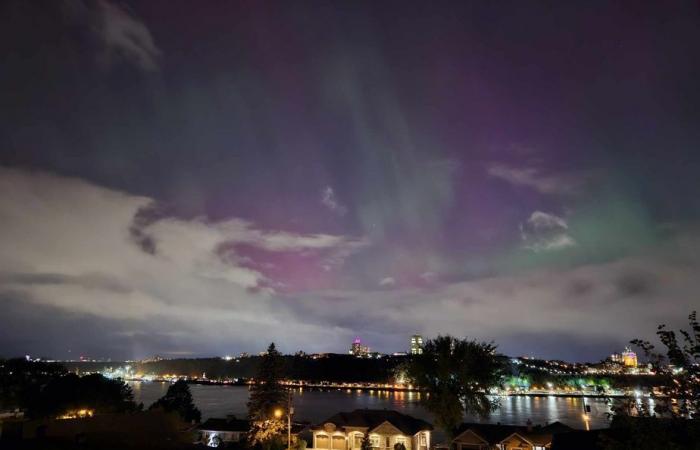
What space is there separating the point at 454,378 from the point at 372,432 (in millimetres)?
9099

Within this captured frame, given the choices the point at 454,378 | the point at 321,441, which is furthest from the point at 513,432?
the point at 321,441

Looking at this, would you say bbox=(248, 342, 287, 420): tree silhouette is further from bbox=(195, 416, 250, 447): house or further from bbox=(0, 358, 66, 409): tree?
bbox=(0, 358, 66, 409): tree

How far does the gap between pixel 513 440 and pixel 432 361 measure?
9.76m

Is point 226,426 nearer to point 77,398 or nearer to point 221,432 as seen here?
point 221,432

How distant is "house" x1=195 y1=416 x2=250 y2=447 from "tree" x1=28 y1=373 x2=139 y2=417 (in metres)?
13.0

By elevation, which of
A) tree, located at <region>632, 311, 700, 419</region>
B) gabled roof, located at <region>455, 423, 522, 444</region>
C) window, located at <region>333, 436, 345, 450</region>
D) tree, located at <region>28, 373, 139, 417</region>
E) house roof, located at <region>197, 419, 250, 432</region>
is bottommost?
window, located at <region>333, 436, 345, 450</region>

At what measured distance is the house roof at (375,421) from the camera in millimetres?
46478

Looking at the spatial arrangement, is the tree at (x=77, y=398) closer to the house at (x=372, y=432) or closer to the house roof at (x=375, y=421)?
the house at (x=372, y=432)

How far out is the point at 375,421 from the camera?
47750 mm

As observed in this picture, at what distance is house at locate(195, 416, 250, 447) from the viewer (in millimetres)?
52000

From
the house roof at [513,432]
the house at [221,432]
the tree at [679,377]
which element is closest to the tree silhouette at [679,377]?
the tree at [679,377]

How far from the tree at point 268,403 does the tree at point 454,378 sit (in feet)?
41.8

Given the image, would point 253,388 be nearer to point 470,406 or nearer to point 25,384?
point 470,406

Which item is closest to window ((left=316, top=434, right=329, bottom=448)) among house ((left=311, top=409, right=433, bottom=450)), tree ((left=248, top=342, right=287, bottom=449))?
house ((left=311, top=409, right=433, bottom=450))
